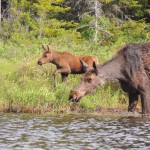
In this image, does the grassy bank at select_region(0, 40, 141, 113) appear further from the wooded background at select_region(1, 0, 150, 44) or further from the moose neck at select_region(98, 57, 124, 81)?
the wooded background at select_region(1, 0, 150, 44)

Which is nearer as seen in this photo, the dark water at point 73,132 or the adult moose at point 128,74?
the dark water at point 73,132

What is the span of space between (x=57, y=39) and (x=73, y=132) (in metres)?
20.0

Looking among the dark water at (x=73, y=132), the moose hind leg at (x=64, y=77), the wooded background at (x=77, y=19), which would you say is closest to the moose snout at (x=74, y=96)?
the dark water at (x=73, y=132)

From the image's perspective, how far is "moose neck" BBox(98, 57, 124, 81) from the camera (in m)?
18.1

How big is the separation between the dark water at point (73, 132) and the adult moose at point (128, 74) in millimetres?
699

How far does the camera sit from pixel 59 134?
578 inches

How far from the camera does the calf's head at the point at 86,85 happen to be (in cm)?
1764

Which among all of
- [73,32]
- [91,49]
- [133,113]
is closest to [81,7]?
[73,32]

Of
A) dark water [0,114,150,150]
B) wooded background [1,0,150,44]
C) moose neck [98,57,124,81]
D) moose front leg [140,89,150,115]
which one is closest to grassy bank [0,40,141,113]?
dark water [0,114,150,150]

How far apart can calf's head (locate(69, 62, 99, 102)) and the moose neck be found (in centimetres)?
25

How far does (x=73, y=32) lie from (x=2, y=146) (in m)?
28.5

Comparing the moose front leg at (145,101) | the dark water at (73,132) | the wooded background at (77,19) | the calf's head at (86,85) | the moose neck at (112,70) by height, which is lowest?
the dark water at (73,132)

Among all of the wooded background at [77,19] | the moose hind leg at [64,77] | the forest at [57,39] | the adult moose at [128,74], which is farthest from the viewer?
the wooded background at [77,19]

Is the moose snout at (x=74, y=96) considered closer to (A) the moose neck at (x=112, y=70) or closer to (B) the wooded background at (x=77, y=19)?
(A) the moose neck at (x=112, y=70)
